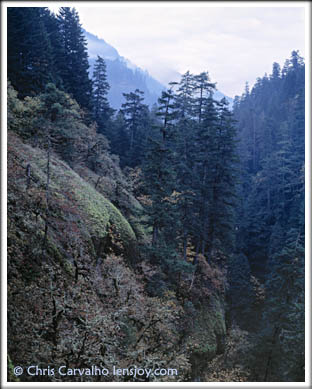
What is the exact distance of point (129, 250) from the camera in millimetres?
13727

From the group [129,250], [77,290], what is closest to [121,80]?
[129,250]

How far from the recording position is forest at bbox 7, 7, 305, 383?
820cm

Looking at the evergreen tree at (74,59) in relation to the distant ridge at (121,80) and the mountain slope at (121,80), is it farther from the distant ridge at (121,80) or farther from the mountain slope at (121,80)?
the mountain slope at (121,80)

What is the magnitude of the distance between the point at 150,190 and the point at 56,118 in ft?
17.9

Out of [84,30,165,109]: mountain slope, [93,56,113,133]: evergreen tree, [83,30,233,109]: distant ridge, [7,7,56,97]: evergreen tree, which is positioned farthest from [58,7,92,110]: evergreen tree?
[84,30,165,109]: mountain slope

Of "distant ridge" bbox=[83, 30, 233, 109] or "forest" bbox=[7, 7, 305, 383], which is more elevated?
"distant ridge" bbox=[83, 30, 233, 109]

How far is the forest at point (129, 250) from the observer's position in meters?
8.20

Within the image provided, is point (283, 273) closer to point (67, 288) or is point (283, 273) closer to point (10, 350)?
point (67, 288)

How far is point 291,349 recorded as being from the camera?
9453mm

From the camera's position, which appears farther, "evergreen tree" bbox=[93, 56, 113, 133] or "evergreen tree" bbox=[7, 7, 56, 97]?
"evergreen tree" bbox=[93, 56, 113, 133]

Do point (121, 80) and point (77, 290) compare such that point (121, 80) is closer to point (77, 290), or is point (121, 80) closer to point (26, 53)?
point (26, 53)

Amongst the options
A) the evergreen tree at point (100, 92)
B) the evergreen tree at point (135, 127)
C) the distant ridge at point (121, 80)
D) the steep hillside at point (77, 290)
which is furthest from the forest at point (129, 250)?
the distant ridge at point (121, 80)

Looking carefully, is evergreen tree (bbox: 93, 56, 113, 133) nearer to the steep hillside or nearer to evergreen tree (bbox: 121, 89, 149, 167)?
evergreen tree (bbox: 121, 89, 149, 167)

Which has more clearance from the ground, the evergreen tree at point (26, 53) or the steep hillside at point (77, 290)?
the evergreen tree at point (26, 53)
